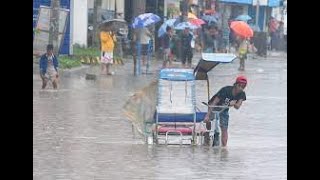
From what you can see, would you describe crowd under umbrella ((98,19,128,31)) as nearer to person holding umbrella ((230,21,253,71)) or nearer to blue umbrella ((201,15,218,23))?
person holding umbrella ((230,21,253,71))

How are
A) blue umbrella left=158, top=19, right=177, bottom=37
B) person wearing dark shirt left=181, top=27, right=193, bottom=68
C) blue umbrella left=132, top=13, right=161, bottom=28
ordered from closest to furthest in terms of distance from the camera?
blue umbrella left=132, top=13, right=161, bottom=28
person wearing dark shirt left=181, top=27, right=193, bottom=68
blue umbrella left=158, top=19, right=177, bottom=37

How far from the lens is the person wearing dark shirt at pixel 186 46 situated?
24.1 meters

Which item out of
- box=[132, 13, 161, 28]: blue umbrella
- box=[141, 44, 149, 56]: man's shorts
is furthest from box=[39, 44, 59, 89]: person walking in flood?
box=[141, 44, 149, 56]: man's shorts

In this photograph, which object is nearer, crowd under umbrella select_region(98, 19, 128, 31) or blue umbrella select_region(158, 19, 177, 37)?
crowd under umbrella select_region(98, 19, 128, 31)

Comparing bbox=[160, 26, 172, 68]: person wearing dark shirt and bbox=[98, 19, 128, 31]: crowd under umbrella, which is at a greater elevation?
bbox=[98, 19, 128, 31]: crowd under umbrella

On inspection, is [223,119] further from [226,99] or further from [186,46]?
[186,46]

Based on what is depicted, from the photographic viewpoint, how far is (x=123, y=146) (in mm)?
10977

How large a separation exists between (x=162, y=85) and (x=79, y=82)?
860 centimetres

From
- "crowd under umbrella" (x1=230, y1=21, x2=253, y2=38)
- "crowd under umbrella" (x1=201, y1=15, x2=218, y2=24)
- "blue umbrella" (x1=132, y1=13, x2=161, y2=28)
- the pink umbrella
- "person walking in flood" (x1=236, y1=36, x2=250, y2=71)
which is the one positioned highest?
"crowd under umbrella" (x1=201, y1=15, x2=218, y2=24)

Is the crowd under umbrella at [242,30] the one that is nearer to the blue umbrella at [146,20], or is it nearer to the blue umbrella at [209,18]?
the blue umbrella at [146,20]

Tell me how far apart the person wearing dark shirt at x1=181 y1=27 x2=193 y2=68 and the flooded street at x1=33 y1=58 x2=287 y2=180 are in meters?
6.18

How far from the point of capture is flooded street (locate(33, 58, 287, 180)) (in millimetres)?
9297

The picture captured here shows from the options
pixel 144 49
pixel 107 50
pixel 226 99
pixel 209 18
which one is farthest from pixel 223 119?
pixel 209 18

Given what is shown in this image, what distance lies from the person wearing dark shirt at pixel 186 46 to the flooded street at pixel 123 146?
618 cm
